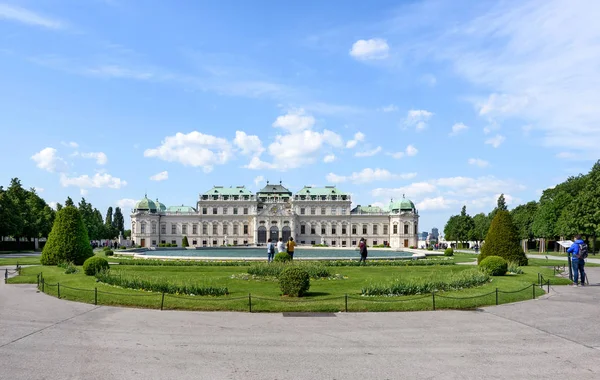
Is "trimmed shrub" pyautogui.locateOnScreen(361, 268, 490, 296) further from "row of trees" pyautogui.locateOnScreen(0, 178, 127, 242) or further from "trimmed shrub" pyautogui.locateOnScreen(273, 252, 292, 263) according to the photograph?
"row of trees" pyautogui.locateOnScreen(0, 178, 127, 242)

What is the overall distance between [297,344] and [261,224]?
305 ft

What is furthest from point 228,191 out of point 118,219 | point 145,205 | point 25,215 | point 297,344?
point 297,344

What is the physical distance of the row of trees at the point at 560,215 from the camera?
56.2 metres

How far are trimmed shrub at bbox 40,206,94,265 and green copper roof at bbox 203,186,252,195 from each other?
7979 cm

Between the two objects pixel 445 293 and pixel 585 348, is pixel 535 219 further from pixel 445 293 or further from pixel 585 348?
pixel 585 348

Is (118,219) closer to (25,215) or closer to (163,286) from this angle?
(25,215)

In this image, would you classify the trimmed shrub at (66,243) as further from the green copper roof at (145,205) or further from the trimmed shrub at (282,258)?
the green copper roof at (145,205)

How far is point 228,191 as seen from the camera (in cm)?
11031

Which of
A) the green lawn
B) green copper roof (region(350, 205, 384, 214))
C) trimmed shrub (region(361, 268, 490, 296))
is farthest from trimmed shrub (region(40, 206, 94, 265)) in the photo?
green copper roof (region(350, 205, 384, 214))

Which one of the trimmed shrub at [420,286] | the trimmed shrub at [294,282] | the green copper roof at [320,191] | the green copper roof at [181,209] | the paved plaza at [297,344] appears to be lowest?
the paved plaza at [297,344]

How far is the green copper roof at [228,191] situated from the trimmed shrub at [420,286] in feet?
299

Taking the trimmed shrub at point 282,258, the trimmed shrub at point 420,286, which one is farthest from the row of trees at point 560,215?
the trimmed shrub at point 282,258

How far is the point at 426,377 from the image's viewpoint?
341 inches

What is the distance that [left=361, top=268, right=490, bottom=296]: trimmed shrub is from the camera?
18000 mm
